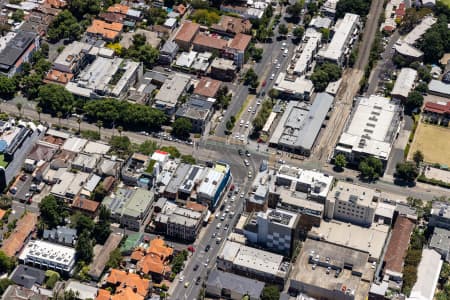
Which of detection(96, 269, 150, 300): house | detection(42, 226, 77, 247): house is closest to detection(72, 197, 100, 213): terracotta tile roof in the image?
detection(42, 226, 77, 247): house

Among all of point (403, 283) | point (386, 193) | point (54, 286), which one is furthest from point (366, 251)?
point (54, 286)

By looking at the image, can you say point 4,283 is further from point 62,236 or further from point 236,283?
point 236,283

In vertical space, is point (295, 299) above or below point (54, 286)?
above

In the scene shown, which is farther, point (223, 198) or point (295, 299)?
point (223, 198)

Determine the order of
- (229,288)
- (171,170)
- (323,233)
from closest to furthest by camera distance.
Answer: (229,288) → (323,233) → (171,170)

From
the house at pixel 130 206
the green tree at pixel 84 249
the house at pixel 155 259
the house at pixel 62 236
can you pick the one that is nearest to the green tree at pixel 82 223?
the house at pixel 62 236

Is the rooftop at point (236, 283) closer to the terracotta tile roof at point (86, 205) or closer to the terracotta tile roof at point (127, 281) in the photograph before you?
the terracotta tile roof at point (127, 281)

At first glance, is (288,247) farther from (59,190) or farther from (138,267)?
(59,190)
